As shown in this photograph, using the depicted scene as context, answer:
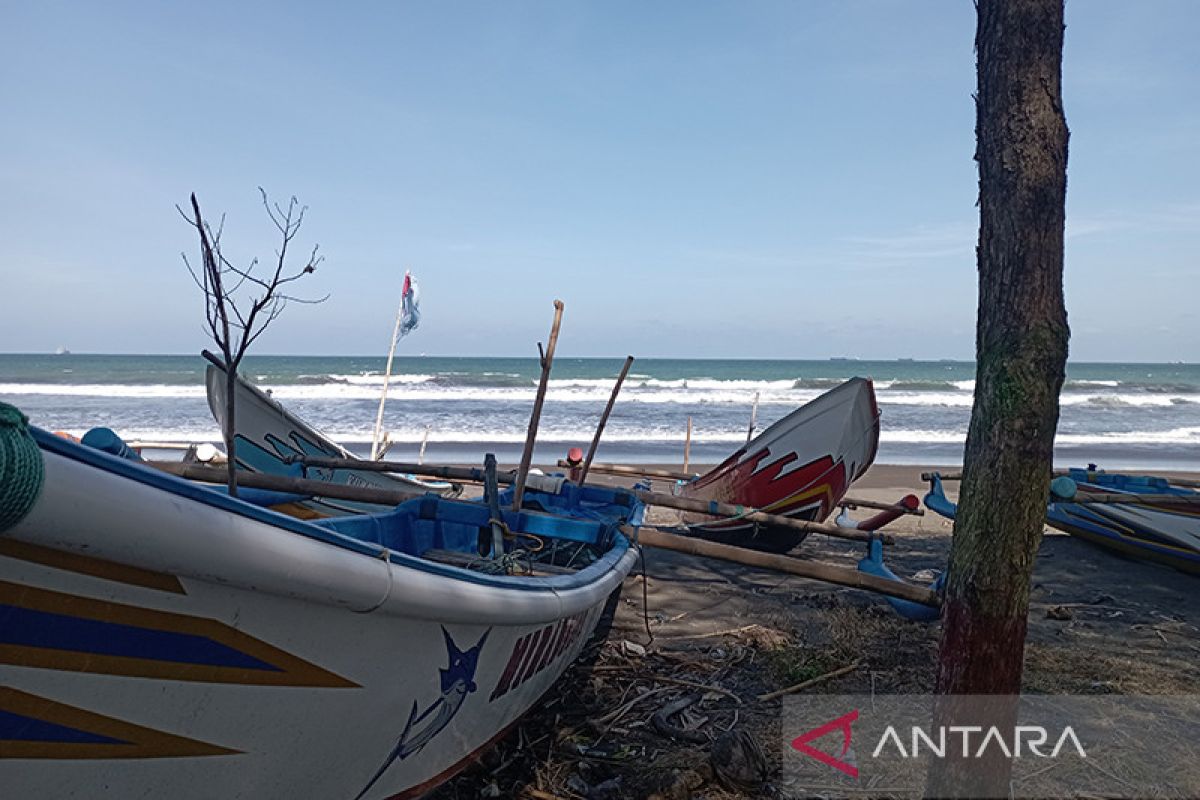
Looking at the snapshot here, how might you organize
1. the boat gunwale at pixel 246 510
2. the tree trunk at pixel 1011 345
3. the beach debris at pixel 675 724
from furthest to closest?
the beach debris at pixel 675 724, the tree trunk at pixel 1011 345, the boat gunwale at pixel 246 510

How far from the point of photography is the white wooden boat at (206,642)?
1552mm

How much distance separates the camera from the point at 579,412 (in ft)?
96.7

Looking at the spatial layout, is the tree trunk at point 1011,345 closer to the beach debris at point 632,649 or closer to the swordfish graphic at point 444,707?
the swordfish graphic at point 444,707

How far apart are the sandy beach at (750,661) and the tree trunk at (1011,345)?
51.9 inches

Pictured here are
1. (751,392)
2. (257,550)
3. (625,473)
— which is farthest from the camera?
(751,392)

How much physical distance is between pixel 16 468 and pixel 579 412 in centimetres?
2815

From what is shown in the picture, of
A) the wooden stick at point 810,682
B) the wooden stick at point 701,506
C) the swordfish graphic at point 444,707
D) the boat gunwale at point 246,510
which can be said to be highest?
the boat gunwale at point 246,510

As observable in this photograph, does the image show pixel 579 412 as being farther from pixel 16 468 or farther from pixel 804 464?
pixel 16 468

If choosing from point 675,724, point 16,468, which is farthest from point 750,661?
point 16,468

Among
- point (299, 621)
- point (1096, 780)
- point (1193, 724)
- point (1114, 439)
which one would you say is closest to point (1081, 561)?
point (1193, 724)

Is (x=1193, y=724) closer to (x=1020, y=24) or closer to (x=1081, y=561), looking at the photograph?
(x=1020, y=24)

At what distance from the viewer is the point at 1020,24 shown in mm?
2359

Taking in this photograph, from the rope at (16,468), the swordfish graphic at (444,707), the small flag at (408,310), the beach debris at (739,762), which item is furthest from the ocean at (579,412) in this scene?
the rope at (16,468)

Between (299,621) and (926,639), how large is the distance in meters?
4.38
